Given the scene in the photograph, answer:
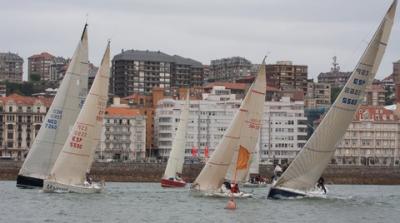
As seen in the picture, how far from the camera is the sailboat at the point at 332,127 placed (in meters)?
56.7

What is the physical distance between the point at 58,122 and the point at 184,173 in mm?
54197

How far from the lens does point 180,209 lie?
5597cm

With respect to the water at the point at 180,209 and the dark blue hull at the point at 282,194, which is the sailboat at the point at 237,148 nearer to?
the water at the point at 180,209

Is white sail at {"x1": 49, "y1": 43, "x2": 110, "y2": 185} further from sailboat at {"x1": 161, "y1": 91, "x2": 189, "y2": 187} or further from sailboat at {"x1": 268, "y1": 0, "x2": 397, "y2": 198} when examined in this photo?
sailboat at {"x1": 161, "y1": 91, "x2": 189, "y2": 187}

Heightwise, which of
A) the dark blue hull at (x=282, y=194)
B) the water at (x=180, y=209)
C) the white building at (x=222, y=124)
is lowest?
the water at (x=180, y=209)

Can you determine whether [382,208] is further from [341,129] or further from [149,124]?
[149,124]

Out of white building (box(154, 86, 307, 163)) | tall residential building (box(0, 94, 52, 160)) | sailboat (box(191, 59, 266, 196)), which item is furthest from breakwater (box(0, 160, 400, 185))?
sailboat (box(191, 59, 266, 196))

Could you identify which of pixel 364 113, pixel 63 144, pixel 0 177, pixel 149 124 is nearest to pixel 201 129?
pixel 149 124

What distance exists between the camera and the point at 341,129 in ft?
189

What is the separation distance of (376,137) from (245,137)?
108 m

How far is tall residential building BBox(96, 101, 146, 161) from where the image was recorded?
538ft

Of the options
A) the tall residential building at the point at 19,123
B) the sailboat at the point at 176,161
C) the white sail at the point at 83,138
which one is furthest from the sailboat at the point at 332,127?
the tall residential building at the point at 19,123

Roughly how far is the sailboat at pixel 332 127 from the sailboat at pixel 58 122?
1316 centimetres

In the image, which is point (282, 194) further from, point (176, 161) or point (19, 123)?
point (19, 123)
